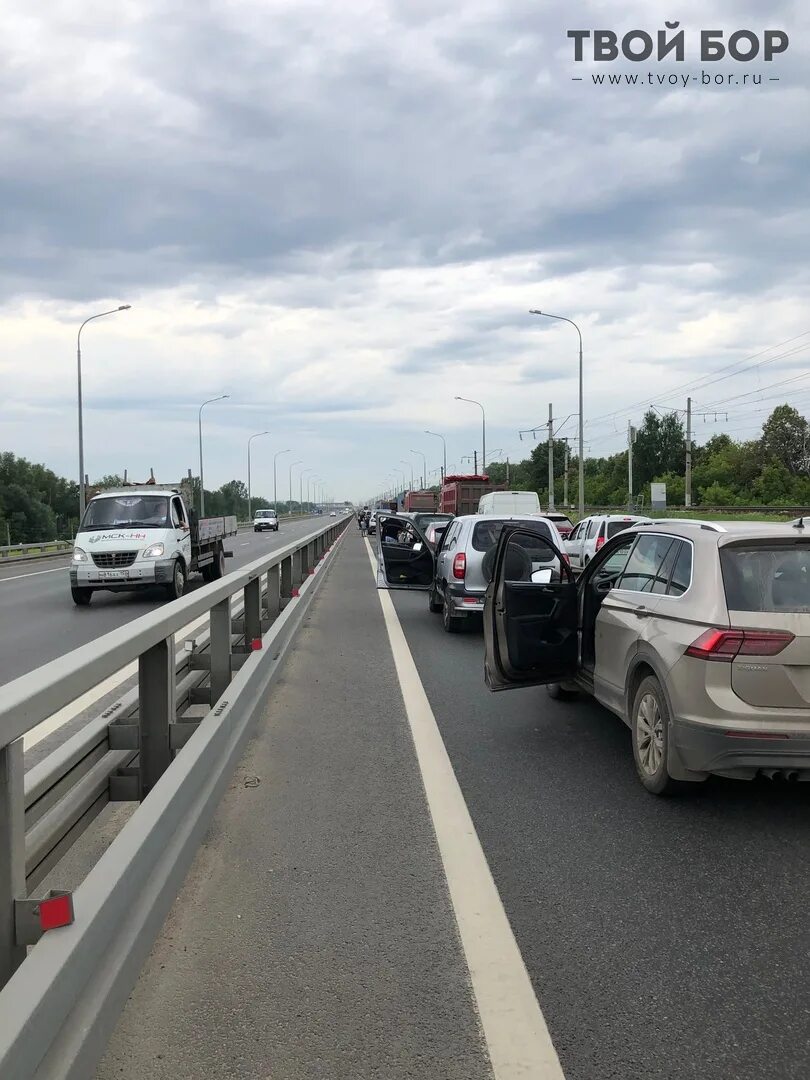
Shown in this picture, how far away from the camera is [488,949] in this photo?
3.49 meters

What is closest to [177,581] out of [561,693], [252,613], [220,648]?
[252,613]

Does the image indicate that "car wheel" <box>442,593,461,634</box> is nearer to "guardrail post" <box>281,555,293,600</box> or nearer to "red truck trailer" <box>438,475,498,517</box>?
"guardrail post" <box>281,555,293,600</box>

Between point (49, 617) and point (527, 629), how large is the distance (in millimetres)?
10780

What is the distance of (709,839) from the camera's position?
4734 mm

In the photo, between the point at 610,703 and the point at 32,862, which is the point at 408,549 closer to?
the point at 610,703

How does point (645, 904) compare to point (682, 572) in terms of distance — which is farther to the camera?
point (682, 572)

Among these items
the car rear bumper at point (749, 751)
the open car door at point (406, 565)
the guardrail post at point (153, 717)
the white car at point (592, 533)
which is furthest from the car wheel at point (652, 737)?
the white car at point (592, 533)

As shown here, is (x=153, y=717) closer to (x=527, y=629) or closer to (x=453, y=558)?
(x=527, y=629)

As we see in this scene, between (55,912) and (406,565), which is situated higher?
(406,565)

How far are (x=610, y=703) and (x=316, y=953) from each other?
3.29m

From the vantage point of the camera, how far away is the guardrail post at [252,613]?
845cm

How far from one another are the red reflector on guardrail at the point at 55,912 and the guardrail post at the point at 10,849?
0.07 metres

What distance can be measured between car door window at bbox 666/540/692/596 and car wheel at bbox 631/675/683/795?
0.53 meters

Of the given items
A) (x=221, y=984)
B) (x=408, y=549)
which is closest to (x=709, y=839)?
(x=221, y=984)
